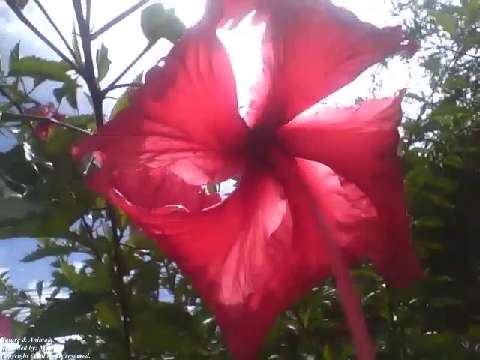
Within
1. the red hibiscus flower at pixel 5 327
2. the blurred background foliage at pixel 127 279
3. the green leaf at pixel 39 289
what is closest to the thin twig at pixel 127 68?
the blurred background foliage at pixel 127 279

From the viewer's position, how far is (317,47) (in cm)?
34

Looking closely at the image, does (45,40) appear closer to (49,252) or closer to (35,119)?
(35,119)

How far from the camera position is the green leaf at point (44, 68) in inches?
26.9

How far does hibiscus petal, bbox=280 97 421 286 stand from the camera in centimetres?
37

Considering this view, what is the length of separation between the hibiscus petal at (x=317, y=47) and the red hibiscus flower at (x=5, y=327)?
61 centimetres

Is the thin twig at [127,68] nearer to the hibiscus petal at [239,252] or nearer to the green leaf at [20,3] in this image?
the green leaf at [20,3]

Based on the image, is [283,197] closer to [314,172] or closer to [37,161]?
[314,172]

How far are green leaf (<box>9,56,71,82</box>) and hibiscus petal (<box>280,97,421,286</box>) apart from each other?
0.35 metres

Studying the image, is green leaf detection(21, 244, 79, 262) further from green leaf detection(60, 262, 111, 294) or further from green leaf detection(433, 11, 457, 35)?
green leaf detection(433, 11, 457, 35)

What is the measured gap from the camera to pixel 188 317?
0.63 m

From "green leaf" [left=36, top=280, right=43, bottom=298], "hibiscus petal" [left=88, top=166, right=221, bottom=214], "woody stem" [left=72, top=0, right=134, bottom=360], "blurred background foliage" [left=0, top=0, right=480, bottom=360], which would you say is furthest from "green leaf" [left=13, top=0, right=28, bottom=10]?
"green leaf" [left=36, top=280, right=43, bottom=298]

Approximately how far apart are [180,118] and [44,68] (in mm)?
382

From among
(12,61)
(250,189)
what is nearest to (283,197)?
(250,189)

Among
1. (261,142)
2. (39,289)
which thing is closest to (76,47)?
(261,142)
